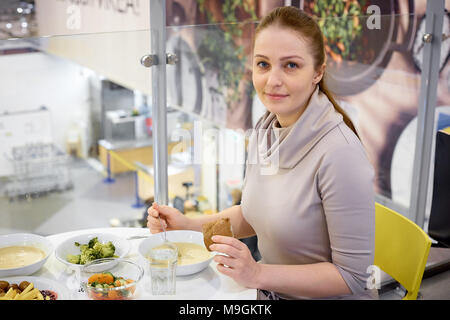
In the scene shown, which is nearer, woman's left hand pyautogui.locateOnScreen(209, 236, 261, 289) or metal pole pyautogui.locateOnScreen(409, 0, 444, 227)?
woman's left hand pyautogui.locateOnScreen(209, 236, 261, 289)

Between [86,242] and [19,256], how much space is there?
186mm

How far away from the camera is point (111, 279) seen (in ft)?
4.21

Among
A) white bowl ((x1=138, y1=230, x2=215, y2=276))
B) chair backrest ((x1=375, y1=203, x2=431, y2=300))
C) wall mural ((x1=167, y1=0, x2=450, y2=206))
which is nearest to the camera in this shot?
white bowl ((x1=138, y1=230, x2=215, y2=276))

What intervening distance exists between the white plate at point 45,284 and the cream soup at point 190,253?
296 millimetres

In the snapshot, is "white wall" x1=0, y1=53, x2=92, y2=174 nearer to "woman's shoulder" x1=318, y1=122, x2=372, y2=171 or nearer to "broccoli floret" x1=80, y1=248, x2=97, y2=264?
"broccoli floret" x1=80, y1=248, x2=97, y2=264

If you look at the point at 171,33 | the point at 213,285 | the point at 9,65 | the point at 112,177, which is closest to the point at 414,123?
the point at 171,33

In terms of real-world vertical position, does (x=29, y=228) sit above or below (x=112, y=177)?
below

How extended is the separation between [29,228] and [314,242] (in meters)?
4.15

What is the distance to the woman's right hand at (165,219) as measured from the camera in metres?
1.56

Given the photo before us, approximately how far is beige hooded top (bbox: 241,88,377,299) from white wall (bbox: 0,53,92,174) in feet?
3.99

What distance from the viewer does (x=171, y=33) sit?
88.0 inches

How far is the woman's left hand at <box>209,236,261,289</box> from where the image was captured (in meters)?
1.25

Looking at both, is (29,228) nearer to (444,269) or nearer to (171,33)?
(171,33)

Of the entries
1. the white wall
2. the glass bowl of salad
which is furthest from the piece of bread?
the white wall
